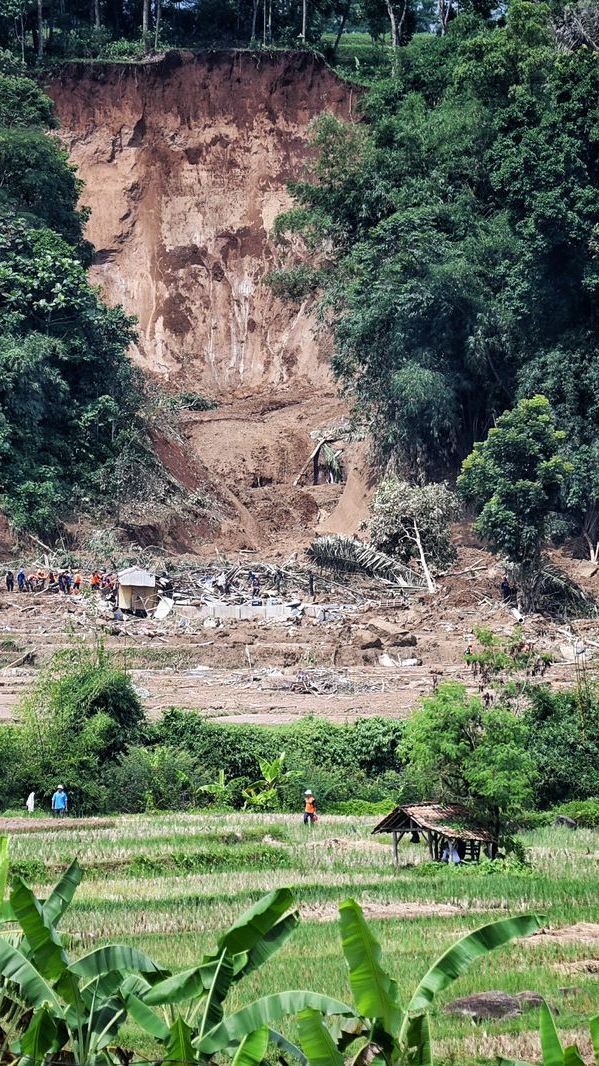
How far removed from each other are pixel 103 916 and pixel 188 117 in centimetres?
5129

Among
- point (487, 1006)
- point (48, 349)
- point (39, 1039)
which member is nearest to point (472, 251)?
point (48, 349)

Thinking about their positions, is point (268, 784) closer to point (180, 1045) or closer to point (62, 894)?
point (62, 894)

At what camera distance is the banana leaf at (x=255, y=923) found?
358 inches

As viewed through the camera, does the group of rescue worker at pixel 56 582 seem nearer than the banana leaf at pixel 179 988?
No

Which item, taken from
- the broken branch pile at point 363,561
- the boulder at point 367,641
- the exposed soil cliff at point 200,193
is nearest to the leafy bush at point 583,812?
the boulder at point 367,641

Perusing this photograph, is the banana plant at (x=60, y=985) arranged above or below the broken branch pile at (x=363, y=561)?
above

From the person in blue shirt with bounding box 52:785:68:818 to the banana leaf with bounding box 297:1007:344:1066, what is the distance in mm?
17954

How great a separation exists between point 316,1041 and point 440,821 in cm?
1292

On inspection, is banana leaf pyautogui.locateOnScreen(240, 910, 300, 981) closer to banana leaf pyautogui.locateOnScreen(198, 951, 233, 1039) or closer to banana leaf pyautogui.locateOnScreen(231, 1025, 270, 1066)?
banana leaf pyautogui.locateOnScreen(198, 951, 233, 1039)

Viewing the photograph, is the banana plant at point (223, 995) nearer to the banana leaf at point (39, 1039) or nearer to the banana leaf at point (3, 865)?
the banana leaf at point (39, 1039)

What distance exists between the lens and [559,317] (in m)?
47.2

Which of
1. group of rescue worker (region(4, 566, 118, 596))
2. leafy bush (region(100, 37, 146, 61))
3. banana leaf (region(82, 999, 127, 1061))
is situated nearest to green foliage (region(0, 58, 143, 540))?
group of rescue worker (region(4, 566, 118, 596))

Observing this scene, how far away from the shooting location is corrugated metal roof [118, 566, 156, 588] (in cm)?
4003

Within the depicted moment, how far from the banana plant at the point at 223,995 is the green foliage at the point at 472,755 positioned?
1165 centimetres
